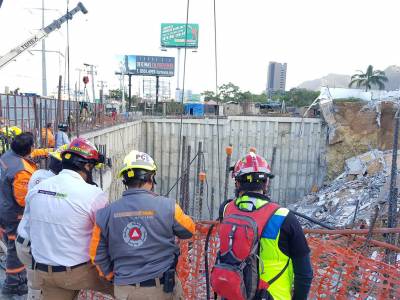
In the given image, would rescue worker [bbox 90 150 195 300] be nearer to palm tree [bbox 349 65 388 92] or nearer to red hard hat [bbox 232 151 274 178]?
red hard hat [bbox 232 151 274 178]

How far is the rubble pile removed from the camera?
1078cm

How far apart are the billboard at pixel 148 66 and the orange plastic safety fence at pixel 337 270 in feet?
115

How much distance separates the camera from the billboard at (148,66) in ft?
122

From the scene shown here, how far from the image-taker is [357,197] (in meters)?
13.0

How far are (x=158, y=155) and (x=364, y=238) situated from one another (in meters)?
18.3

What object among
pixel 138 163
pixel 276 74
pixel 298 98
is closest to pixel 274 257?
pixel 138 163

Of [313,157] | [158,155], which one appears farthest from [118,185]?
[313,157]

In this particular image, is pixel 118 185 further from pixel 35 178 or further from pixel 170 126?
pixel 35 178

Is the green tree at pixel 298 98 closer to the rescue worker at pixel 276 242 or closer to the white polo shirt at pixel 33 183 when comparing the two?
the white polo shirt at pixel 33 183

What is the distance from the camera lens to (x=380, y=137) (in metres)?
21.0

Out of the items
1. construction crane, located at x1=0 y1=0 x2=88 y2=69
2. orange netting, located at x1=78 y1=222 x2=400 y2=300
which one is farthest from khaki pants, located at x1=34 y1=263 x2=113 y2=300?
construction crane, located at x1=0 y1=0 x2=88 y2=69

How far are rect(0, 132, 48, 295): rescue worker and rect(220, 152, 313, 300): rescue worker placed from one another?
7.01 feet

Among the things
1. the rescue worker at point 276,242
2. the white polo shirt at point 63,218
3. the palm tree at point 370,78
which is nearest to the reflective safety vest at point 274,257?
the rescue worker at point 276,242

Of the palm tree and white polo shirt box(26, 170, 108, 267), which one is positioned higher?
the palm tree
